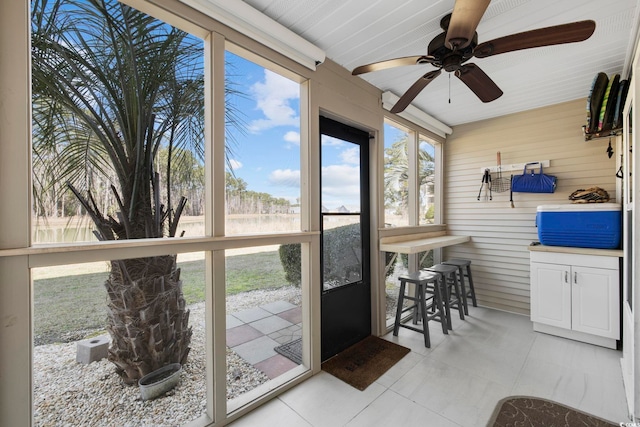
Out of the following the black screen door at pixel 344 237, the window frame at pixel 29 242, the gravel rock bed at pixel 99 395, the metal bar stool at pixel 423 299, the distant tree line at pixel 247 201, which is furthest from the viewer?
the metal bar stool at pixel 423 299

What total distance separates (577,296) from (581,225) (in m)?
0.77

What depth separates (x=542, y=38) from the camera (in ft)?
4.74

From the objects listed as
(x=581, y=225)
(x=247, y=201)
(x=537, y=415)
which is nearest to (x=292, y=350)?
(x=247, y=201)

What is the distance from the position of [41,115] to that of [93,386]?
1.59 meters

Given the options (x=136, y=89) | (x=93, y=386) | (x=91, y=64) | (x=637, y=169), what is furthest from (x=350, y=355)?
(x=91, y=64)

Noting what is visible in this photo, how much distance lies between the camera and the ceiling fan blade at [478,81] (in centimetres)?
176

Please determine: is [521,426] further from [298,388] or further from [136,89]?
[136,89]

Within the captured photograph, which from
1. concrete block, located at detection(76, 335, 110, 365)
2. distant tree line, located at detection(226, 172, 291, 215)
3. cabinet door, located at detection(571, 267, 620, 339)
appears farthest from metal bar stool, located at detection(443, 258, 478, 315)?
concrete block, located at detection(76, 335, 110, 365)

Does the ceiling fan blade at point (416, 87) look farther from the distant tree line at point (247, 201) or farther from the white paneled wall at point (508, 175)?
the white paneled wall at point (508, 175)

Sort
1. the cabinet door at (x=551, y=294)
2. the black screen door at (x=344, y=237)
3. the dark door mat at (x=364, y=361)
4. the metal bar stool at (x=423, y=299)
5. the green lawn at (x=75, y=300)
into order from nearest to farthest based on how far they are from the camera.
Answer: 1. the green lawn at (x=75, y=300)
2. the dark door mat at (x=364, y=361)
3. the black screen door at (x=344, y=237)
4. the metal bar stool at (x=423, y=299)
5. the cabinet door at (x=551, y=294)

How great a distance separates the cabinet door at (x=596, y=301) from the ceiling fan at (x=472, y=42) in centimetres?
231

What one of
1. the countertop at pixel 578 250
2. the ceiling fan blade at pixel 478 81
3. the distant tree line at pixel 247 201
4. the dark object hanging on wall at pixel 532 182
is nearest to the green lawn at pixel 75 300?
the distant tree line at pixel 247 201

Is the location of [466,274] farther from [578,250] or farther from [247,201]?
[247,201]

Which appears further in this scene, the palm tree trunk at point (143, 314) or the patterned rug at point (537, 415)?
the patterned rug at point (537, 415)
